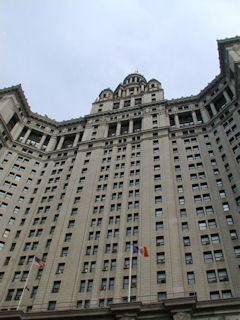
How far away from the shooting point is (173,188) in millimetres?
51812

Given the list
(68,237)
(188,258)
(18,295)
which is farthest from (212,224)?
(18,295)

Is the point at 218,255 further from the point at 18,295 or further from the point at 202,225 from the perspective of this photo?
the point at 18,295

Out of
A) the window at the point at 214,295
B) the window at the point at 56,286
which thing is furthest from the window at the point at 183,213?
the window at the point at 56,286

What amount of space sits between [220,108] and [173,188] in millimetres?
28571

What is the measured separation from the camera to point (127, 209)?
1987 inches

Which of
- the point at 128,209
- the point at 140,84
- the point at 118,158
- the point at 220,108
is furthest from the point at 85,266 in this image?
the point at 140,84

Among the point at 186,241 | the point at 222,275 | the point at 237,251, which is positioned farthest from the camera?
the point at 186,241

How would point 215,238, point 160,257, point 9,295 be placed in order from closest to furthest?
point 160,257
point 9,295
point 215,238

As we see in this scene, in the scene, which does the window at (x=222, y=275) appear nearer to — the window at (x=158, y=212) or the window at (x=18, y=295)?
the window at (x=158, y=212)

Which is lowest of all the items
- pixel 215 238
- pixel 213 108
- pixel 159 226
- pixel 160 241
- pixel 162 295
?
pixel 162 295

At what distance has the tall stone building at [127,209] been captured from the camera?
3800 cm

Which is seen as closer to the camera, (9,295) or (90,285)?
(90,285)

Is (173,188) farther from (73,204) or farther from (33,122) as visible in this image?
(33,122)

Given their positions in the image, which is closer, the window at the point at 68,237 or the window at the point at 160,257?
the window at the point at 160,257
